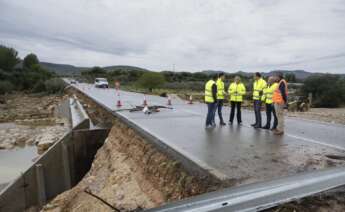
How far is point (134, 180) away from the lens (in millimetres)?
6008

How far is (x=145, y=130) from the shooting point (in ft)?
27.1

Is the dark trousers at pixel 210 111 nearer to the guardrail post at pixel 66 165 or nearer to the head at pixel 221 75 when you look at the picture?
the head at pixel 221 75

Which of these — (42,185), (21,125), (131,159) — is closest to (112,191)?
(131,159)

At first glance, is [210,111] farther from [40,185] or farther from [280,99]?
[40,185]

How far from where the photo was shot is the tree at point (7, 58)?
81.9 metres

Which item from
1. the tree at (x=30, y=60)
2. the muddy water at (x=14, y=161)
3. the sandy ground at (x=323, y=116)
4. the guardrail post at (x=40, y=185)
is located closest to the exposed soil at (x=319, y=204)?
the guardrail post at (x=40, y=185)

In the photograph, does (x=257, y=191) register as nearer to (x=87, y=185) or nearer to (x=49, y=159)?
(x=87, y=185)

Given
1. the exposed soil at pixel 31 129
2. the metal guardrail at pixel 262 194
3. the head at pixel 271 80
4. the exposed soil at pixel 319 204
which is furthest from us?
the exposed soil at pixel 31 129

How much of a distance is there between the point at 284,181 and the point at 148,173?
337 cm

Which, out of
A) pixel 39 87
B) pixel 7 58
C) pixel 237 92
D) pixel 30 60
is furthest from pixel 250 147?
pixel 30 60

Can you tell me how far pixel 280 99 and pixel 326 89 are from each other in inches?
1419

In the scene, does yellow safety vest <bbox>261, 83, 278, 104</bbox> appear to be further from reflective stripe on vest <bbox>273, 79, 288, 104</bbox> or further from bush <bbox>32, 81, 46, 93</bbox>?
bush <bbox>32, 81, 46, 93</bbox>

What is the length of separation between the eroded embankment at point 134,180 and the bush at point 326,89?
36299 mm

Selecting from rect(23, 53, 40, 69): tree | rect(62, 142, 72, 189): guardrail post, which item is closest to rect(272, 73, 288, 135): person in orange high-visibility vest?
rect(62, 142, 72, 189): guardrail post
